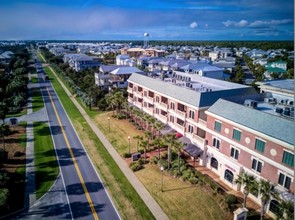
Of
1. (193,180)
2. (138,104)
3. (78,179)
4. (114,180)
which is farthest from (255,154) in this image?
(138,104)

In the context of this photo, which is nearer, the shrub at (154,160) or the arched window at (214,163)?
the arched window at (214,163)

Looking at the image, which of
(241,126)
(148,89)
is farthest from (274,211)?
(148,89)

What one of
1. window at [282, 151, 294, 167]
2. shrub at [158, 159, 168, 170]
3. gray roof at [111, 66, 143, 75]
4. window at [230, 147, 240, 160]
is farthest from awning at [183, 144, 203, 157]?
gray roof at [111, 66, 143, 75]

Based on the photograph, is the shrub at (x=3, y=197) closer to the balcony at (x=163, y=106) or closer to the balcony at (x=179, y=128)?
the balcony at (x=179, y=128)

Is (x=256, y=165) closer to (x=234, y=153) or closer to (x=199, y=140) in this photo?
(x=234, y=153)

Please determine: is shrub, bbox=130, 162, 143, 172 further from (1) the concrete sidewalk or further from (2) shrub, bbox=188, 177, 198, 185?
(2) shrub, bbox=188, 177, 198, 185

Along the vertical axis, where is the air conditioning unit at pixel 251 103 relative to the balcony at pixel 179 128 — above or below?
above

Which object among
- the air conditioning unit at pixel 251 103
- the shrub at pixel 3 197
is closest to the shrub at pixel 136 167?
the shrub at pixel 3 197
